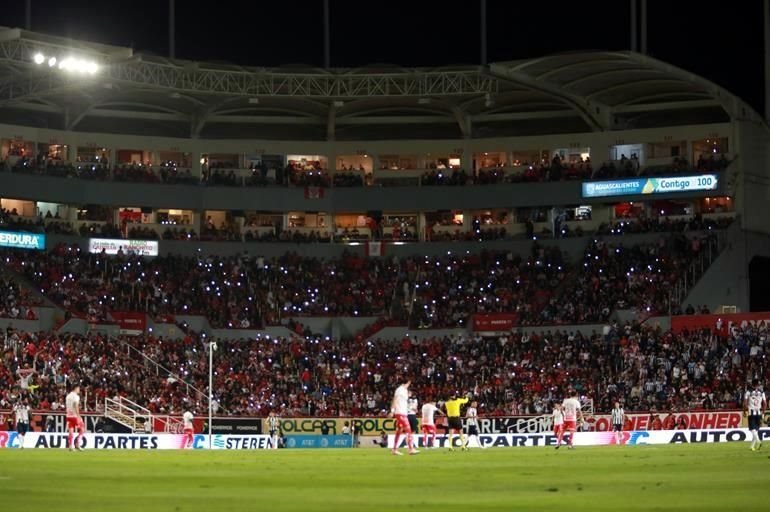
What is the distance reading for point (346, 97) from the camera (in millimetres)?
76438

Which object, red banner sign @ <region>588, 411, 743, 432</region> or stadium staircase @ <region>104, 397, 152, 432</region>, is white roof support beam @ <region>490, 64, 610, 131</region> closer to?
red banner sign @ <region>588, 411, 743, 432</region>

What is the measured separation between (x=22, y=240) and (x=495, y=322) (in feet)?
87.2

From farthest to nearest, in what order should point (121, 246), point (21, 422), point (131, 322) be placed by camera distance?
point (121, 246), point (131, 322), point (21, 422)

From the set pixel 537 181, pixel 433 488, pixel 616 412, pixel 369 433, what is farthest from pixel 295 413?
pixel 433 488

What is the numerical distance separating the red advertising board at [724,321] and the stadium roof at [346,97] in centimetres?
1368

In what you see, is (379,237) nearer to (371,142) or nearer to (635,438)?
(371,142)

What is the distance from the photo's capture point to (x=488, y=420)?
6038 cm

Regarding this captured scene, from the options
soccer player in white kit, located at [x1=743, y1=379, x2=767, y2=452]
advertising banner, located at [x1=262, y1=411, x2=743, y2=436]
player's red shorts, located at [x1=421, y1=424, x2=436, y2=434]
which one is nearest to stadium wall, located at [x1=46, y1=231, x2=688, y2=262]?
advertising banner, located at [x1=262, y1=411, x2=743, y2=436]

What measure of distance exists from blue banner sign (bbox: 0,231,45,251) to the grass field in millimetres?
41074

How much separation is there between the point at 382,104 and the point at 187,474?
193ft

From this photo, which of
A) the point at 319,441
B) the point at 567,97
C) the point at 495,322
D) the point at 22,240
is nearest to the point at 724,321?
the point at 495,322

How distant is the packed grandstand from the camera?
6650cm

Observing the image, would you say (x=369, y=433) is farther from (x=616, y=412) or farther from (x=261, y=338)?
(x=261, y=338)

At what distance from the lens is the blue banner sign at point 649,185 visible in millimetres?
79000
